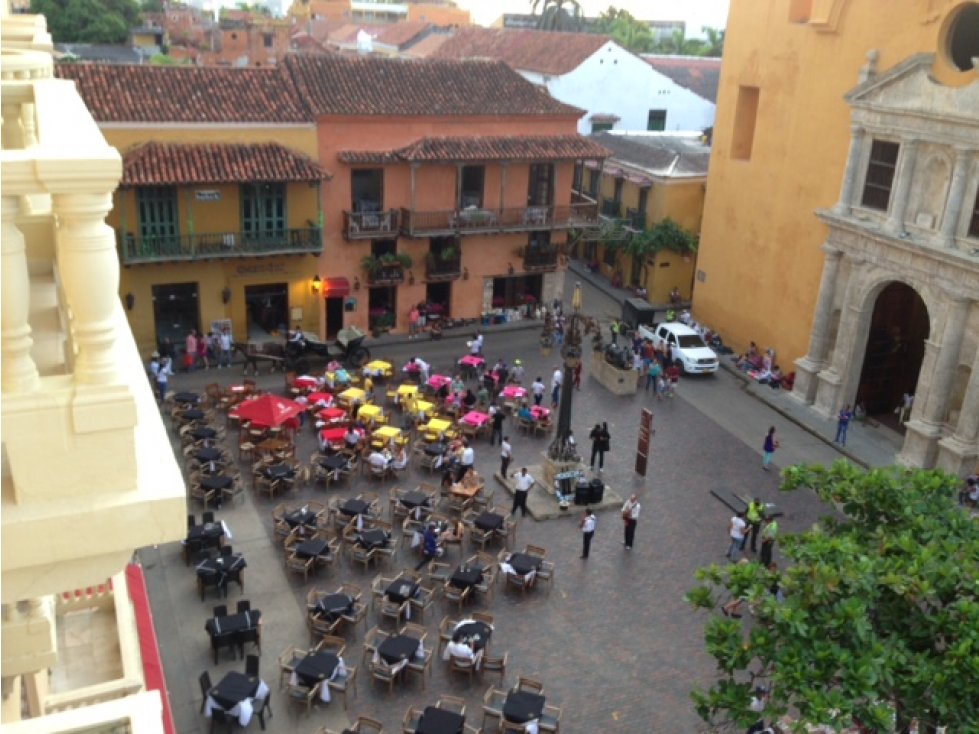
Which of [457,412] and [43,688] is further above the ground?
[43,688]

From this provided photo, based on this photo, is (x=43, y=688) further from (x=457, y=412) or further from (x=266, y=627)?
(x=457, y=412)

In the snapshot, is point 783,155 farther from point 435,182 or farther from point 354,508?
point 354,508

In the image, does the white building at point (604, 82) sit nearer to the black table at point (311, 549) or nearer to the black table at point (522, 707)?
the black table at point (311, 549)

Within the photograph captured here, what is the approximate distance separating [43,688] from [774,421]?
2321cm

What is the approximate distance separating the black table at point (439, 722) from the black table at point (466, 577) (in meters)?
→ 3.83

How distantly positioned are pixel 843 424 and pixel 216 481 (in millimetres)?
17602

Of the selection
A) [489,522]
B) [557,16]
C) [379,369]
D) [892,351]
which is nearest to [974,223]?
[892,351]

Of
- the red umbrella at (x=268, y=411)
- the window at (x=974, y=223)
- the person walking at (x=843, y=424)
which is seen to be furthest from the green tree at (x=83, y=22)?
the window at (x=974, y=223)

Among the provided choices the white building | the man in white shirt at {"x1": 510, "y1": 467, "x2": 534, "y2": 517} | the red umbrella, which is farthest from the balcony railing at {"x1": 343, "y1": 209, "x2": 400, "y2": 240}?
the white building

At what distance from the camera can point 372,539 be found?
19516 millimetres

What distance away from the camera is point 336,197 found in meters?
31.8

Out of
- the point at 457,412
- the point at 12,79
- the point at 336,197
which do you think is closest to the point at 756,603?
the point at 12,79

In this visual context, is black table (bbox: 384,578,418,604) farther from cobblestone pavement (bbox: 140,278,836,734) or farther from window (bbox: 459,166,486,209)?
window (bbox: 459,166,486,209)

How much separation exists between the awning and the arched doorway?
17.6m
